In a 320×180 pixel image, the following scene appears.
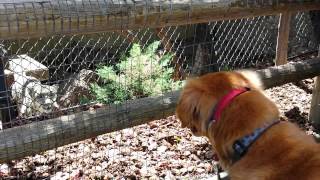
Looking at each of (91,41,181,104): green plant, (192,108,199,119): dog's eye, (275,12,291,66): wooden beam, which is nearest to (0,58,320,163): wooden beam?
(192,108,199,119): dog's eye

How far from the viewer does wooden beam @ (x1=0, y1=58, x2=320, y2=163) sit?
3184mm

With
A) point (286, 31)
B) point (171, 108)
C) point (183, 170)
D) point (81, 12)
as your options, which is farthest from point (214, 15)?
point (286, 31)

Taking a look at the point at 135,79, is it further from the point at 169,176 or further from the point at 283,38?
the point at 169,176

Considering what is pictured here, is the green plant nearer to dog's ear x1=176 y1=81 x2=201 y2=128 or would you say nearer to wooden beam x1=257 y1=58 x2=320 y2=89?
wooden beam x1=257 y1=58 x2=320 y2=89

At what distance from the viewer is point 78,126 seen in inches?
135

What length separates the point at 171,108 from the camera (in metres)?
3.98

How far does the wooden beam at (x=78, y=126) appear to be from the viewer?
125 inches


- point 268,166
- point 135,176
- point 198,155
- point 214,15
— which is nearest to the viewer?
point 268,166

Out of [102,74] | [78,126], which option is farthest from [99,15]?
[102,74]

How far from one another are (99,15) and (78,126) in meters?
0.85

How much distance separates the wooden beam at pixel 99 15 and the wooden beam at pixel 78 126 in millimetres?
689

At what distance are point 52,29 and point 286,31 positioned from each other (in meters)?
4.31

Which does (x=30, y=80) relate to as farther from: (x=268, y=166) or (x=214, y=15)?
(x=268, y=166)

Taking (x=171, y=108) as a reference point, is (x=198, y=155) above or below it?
below
